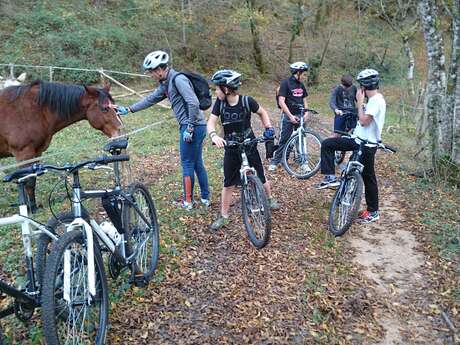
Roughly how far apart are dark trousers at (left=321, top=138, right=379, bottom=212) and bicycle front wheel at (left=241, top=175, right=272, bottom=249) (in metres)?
1.40

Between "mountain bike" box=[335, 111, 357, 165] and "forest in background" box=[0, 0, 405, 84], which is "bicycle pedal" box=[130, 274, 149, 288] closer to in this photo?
"mountain bike" box=[335, 111, 357, 165]

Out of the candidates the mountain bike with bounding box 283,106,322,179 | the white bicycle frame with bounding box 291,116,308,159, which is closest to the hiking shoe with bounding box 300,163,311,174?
the mountain bike with bounding box 283,106,322,179

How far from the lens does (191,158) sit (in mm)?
5414

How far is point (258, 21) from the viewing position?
62.6ft

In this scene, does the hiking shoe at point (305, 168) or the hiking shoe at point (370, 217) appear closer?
the hiking shoe at point (370, 217)

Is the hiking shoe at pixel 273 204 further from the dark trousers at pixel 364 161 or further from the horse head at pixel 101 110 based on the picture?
the horse head at pixel 101 110

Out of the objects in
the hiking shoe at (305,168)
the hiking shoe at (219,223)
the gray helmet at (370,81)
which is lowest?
the hiking shoe at (305,168)

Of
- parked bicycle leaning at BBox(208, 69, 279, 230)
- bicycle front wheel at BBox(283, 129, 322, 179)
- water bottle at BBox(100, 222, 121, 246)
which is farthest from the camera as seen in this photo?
bicycle front wheel at BBox(283, 129, 322, 179)

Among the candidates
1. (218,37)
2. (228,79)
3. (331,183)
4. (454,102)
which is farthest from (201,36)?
(228,79)

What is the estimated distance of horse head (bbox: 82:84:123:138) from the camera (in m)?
5.62

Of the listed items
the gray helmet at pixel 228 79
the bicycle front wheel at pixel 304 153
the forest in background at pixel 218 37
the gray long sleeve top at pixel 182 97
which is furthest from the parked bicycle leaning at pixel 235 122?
the forest in background at pixel 218 37

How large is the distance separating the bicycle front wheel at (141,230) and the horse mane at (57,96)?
7.52 ft

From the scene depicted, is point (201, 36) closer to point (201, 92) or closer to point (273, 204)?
point (201, 92)

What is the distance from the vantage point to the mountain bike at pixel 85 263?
2576mm
